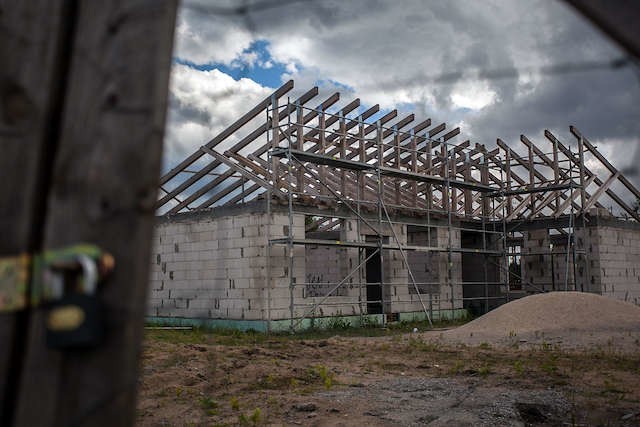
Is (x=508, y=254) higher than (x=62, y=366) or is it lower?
higher

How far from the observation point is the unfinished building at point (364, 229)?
42.6ft

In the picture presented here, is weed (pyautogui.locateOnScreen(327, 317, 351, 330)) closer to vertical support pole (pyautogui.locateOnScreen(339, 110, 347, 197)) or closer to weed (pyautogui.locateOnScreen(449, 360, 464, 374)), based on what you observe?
vertical support pole (pyautogui.locateOnScreen(339, 110, 347, 197))

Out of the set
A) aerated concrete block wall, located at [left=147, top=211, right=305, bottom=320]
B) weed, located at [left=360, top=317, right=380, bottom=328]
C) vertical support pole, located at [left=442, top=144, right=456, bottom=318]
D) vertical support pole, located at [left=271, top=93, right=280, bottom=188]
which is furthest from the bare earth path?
vertical support pole, located at [left=442, top=144, right=456, bottom=318]

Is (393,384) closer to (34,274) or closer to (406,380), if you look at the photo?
(406,380)

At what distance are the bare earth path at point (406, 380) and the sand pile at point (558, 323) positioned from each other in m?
0.06

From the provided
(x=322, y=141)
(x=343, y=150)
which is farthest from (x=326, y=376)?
(x=343, y=150)

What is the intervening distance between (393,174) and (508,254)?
5393 millimetres

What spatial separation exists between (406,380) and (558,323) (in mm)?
6372

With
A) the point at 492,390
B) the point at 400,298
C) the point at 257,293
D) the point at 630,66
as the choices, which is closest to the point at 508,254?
the point at 400,298

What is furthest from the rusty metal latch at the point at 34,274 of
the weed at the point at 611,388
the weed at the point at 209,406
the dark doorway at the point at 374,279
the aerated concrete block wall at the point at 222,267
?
the dark doorway at the point at 374,279

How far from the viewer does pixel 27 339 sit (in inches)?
37.6

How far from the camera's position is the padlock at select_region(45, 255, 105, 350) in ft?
2.90

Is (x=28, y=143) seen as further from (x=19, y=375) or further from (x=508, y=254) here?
(x=508, y=254)

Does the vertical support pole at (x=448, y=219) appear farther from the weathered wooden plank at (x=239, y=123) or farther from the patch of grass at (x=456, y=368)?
the patch of grass at (x=456, y=368)
